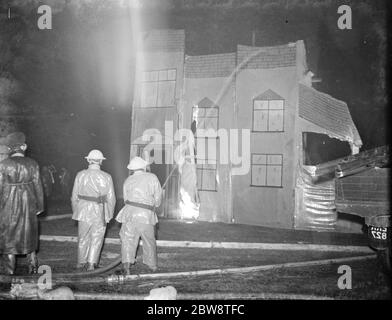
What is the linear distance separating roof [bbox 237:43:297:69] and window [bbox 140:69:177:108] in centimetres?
257

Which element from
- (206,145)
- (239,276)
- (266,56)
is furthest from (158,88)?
(239,276)

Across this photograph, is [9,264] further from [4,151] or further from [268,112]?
[268,112]

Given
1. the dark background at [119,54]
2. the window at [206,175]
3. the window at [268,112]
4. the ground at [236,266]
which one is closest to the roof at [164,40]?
the dark background at [119,54]

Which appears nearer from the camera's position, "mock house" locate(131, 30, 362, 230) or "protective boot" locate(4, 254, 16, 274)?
"protective boot" locate(4, 254, 16, 274)

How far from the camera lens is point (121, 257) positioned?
245 inches

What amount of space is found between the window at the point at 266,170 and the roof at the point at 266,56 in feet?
10.0

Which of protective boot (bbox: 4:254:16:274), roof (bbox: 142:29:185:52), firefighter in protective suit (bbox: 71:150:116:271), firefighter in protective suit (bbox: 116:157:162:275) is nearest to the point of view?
protective boot (bbox: 4:254:16:274)

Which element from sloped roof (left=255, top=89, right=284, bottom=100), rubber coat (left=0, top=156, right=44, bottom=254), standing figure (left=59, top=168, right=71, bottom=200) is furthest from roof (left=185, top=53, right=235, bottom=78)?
standing figure (left=59, top=168, right=71, bottom=200)

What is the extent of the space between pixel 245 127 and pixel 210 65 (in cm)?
259

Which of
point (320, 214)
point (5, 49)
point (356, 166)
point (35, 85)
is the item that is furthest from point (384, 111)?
point (5, 49)

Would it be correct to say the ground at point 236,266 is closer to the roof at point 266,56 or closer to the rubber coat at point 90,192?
the rubber coat at point 90,192

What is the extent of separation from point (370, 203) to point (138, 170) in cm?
395

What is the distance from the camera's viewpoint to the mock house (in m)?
11.6

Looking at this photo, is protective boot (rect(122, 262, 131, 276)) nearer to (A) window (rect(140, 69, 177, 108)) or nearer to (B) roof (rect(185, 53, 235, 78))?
(A) window (rect(140, 69, 177, 108))
